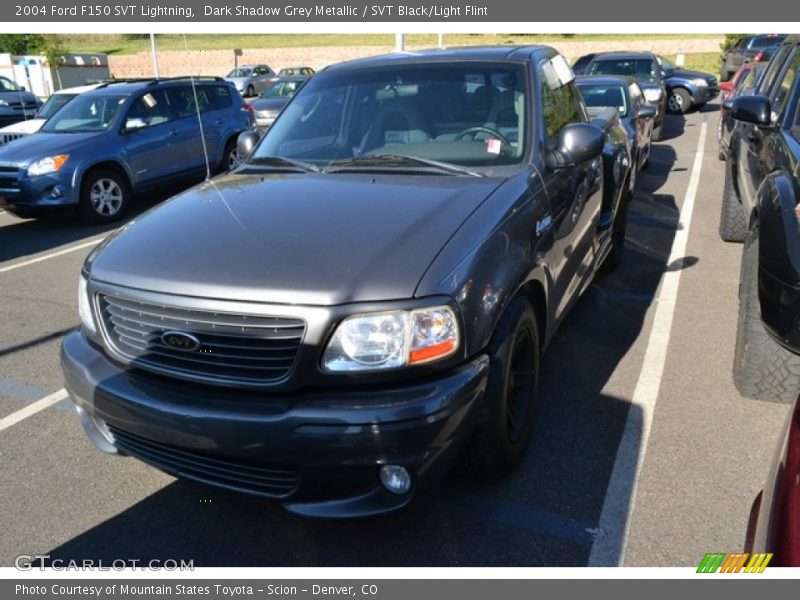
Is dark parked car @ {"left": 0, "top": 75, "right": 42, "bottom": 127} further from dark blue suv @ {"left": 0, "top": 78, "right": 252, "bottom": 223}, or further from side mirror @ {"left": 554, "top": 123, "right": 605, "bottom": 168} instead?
side mirror @ {"left": 554, "top": 123, "right": 605, "bottom": 168}

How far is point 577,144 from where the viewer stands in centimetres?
347

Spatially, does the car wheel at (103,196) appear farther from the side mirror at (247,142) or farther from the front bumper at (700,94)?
the front bumper at (700,94)

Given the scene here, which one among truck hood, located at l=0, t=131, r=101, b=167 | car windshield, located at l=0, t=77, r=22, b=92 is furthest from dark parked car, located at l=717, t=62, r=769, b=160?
car windshield, located at l=0, t=77, r=22, b=92

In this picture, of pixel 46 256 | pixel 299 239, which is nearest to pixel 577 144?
pixel 299 239

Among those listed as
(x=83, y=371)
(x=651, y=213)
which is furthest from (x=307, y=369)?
(x=651, y=213)

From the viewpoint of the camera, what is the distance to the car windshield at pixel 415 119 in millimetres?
3531

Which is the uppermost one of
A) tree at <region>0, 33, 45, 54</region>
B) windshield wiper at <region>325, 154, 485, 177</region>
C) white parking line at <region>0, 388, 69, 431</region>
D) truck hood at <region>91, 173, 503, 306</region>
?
windshield wiper at <region>325, 154, 485, 177</region>

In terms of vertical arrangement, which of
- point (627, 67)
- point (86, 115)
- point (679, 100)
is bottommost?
point (679, 100)

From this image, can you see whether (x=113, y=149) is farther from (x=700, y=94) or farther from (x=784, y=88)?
(x=700, y=94)

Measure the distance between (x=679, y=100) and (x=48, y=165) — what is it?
15540 mm

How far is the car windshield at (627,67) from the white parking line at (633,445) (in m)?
9.67

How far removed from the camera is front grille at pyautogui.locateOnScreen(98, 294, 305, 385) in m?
2.38

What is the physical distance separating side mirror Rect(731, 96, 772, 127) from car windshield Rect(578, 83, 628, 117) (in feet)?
15.7

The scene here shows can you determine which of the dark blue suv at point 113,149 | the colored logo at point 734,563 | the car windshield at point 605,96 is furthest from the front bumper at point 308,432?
the car windshield at point 605,96
